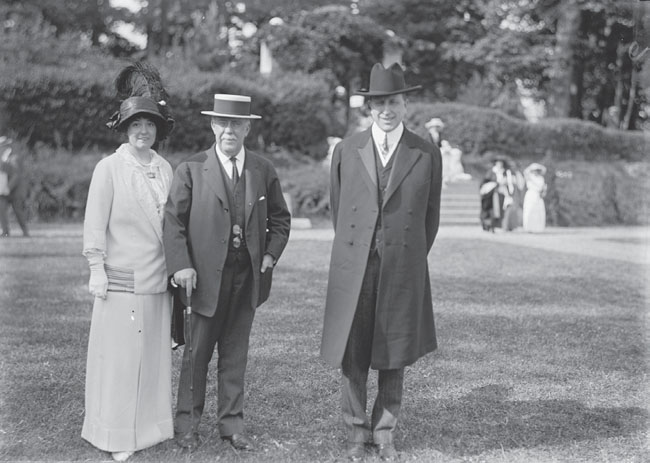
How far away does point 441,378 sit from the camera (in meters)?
6.05

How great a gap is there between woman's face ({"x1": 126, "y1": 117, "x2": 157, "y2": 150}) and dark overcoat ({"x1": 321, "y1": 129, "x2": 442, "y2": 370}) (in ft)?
3.61

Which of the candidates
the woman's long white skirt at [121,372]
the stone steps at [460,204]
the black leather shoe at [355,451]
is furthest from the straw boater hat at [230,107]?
the stone steps at [460,204]

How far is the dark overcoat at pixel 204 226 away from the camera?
4230mm

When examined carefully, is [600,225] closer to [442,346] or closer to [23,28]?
[442,346]

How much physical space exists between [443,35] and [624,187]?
1611 cm

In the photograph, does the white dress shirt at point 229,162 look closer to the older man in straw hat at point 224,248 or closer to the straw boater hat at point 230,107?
the older man in straw hat at point 224,248

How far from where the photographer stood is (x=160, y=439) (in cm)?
439

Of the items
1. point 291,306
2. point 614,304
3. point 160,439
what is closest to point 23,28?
point 291,306

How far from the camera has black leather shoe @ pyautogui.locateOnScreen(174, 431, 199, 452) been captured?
436 cm

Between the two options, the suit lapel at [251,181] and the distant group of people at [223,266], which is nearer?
the distant group of people at [223,266]

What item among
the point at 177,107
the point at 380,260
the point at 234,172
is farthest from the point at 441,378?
the point at 177,107

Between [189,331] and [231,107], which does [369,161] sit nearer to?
[231,107]

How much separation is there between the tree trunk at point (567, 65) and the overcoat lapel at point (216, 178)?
2961 centimetres

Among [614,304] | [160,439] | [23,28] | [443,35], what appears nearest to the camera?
[160,439]
